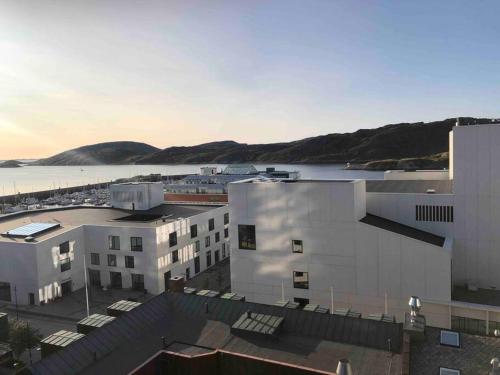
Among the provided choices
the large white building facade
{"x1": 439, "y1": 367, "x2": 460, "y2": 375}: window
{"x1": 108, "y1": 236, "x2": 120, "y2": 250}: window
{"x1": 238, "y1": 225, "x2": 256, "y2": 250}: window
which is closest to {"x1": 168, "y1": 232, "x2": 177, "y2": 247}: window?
{"x1": 108, "y1": 236, "x2": 120, "y2": 250}: window

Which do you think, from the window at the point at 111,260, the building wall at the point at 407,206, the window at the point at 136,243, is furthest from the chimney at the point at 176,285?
the window at the point at 111,260

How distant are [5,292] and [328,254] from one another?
106 ft

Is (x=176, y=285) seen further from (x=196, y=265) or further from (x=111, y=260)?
(x=196, y=265)

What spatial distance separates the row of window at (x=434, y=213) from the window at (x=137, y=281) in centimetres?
2711

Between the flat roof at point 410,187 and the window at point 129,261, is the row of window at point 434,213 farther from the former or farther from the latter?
the window at point 129,261

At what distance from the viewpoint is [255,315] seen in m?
19.6

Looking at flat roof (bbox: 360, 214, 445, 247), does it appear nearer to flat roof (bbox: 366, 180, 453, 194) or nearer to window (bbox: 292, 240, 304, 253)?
flat roof (bbox: 366, 180, 453, 194)

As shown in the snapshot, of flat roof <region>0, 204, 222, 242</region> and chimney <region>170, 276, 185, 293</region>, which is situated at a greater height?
flat roof <region>0, 204, 222, 242</region>

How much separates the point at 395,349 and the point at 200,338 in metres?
8.08

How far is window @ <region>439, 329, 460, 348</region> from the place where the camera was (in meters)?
16.9

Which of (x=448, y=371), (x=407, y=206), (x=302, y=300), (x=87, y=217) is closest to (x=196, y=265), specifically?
(x=87, y=217)

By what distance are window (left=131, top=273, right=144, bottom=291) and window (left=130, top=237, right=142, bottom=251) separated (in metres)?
2.68

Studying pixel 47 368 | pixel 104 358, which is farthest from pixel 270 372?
pixel 47 368

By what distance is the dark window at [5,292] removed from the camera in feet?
138
